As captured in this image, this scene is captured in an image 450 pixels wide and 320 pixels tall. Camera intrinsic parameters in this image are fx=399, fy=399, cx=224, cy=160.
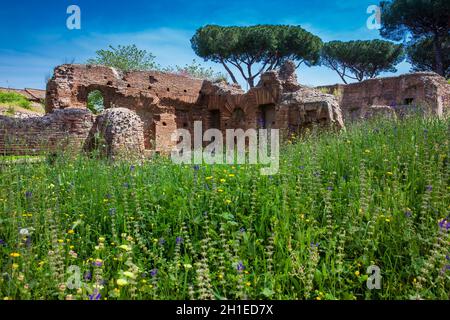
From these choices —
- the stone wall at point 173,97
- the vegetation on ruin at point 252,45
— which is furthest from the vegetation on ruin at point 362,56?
the stone wall at point 173,97

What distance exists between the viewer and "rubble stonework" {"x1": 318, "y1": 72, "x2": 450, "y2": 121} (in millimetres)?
18297

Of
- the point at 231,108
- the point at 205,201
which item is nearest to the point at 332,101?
the point at 231,108

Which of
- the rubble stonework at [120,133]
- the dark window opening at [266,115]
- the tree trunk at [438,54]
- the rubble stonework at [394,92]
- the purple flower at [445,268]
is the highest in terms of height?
the tree trunk at [438,54]

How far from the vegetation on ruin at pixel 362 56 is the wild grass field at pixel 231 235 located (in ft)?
99.2

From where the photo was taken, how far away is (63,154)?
565 centimetres

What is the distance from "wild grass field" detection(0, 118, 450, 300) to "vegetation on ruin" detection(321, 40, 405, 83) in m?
30.2

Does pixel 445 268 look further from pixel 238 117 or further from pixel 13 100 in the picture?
pixel 13 100

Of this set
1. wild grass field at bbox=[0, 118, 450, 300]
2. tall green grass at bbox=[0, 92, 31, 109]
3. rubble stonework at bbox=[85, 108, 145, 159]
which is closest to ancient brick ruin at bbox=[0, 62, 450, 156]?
rubble stonework at bbox=[85, 108, 145, 159]

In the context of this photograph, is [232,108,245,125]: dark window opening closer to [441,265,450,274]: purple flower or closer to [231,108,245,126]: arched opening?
[231,108,245,126]: arched opening

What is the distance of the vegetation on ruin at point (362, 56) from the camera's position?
32.2 meters

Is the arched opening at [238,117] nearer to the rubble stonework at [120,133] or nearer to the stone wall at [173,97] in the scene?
the stone wall at [173,97]

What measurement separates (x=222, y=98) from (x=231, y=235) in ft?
51.7
